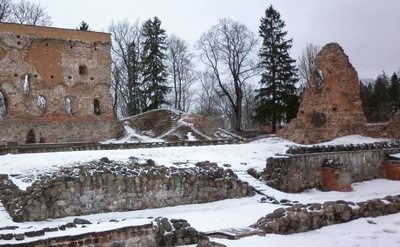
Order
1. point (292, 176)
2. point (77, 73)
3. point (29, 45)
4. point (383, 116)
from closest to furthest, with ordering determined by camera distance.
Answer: point (292, 176) → point (29, 45) → point (77, 73) → point (383, 116)

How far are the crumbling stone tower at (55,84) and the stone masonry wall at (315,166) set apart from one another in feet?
70.9

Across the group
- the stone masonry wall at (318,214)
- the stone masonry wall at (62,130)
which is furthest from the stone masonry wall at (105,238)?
the stone masonry wall at (62,130)

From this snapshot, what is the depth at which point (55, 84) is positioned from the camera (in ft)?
108

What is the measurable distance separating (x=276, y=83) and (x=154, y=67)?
12.4 meters

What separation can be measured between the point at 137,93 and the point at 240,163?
106 feet

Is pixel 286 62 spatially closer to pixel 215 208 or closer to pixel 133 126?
pixel 133 126

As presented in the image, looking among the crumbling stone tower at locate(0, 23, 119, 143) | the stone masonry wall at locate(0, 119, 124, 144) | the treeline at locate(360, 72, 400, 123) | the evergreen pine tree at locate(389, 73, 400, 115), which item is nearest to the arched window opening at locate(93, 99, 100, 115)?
the crumbling stone tower at locate(0, 23, 119, 143)

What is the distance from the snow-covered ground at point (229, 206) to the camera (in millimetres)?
7863

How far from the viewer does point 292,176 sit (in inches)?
595

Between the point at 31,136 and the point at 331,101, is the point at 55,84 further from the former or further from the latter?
the point at 331,101

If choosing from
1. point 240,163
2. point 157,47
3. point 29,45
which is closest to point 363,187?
point 240,163

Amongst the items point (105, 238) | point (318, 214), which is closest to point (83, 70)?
point (318, 214)

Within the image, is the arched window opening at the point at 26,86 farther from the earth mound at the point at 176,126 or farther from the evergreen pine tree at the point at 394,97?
the evergreen pine tree at the point at 394,97

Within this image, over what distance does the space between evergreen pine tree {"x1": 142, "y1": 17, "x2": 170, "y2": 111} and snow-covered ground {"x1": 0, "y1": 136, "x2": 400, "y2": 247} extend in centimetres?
2663
